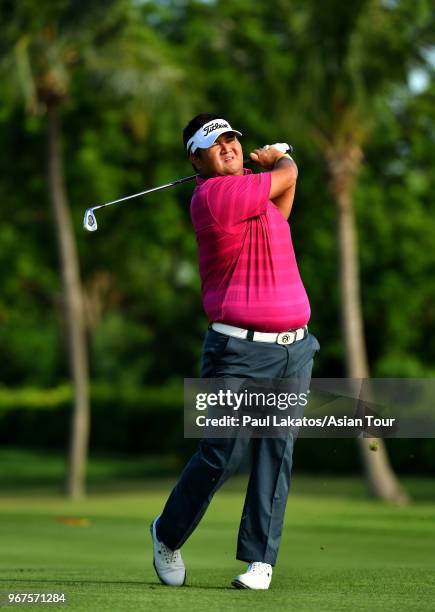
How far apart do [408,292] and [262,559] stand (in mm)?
27503

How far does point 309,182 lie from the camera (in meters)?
30.9

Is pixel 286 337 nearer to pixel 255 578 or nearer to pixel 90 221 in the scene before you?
pixel 255 578

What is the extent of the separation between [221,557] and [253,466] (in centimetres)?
485

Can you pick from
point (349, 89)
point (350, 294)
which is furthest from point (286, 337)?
point (350, 294)

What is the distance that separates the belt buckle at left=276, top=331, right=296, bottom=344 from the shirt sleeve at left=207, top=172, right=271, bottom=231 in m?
0.51

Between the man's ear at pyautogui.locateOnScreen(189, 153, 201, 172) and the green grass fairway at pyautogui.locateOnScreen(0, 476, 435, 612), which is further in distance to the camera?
the man's ear at pyautogui.locateOnScreen(189, 153, 201, 172)

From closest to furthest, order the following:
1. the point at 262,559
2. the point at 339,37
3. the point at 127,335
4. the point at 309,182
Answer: the point at 262,559
the point at 339,37
the point at 309,182
the point at 127,335

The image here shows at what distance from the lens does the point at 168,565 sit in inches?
239

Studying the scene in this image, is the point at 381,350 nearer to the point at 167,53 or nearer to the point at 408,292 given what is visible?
the point at 408,292

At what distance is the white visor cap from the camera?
603 cm

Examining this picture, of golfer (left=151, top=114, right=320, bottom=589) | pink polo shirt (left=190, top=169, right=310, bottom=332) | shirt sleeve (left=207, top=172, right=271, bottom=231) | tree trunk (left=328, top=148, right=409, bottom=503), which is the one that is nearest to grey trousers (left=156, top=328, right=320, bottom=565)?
golfer (left=151, top=114, right=320, bottom=589)

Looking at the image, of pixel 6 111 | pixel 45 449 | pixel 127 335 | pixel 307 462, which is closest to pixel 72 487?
pixel 307 462

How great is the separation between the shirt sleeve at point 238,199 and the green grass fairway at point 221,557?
5.10 feet

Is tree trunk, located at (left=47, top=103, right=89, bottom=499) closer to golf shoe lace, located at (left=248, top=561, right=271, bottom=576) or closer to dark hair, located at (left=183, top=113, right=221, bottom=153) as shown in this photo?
dark hair, located at (left=183, top=113, right=221, bottom=153)
